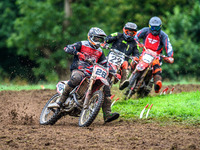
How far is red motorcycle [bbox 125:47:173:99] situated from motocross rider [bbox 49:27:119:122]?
3033mm

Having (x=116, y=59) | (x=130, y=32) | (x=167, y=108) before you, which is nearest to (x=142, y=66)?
(x=116, y=59)

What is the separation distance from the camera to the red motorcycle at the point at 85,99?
903cm

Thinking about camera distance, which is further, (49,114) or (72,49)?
(49,114)

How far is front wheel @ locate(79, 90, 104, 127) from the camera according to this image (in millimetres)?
8820

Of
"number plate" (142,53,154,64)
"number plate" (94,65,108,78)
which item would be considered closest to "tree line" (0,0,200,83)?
"number plate" (142,53,154,64)

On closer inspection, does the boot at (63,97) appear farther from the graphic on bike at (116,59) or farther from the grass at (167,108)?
the graphic on bike at (116,59)

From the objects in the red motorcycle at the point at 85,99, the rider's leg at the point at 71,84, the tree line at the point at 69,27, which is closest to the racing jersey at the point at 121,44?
the red motorcycle at the point at 85,99

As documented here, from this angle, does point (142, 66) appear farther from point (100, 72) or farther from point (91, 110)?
point (91, 110)

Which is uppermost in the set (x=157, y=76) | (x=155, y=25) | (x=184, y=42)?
(x=184, y=42)

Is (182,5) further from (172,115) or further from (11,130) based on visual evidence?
(11,130)

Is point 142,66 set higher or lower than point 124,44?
lower

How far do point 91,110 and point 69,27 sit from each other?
28628mm

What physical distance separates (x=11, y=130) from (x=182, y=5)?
128 ft

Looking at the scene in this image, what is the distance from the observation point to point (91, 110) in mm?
9117
